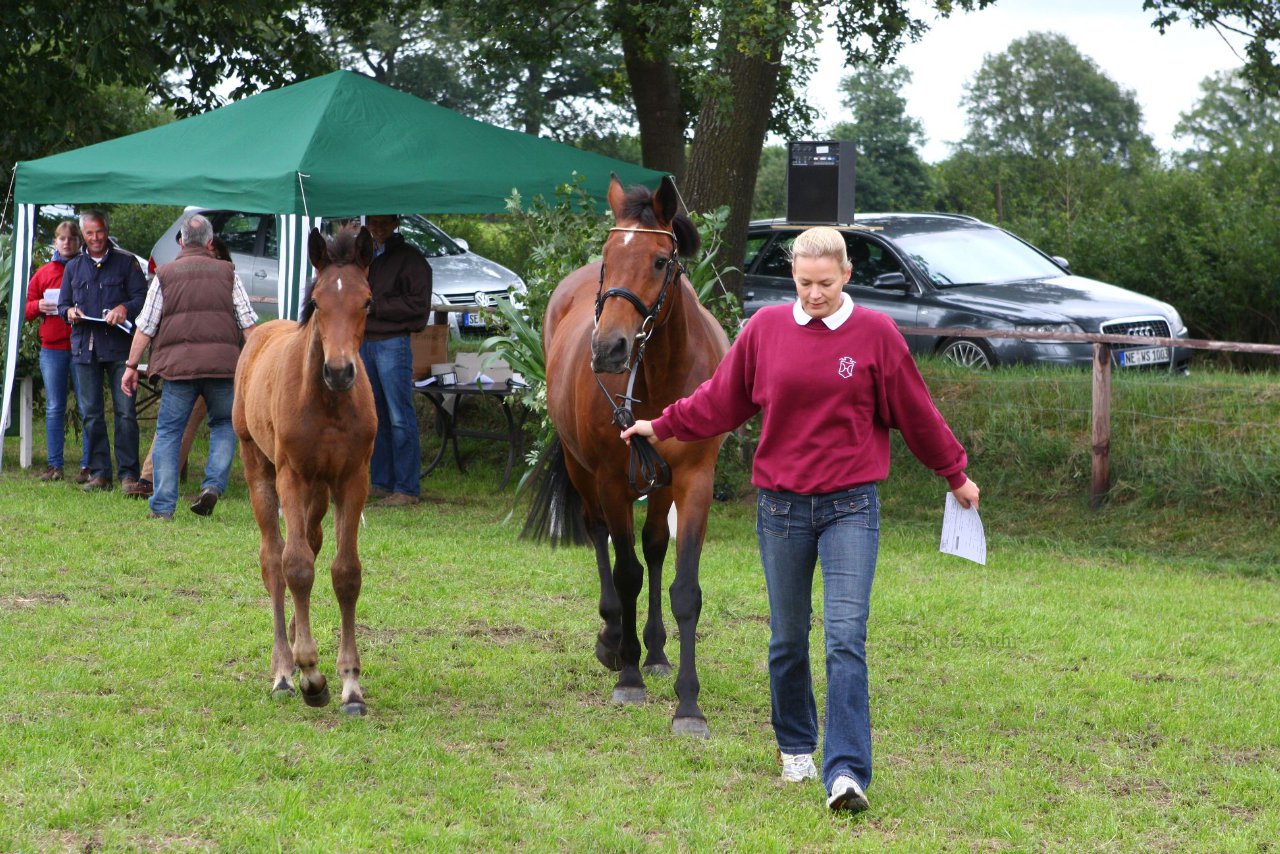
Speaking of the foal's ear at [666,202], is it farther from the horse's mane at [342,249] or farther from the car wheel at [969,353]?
the car wheel at [969,353]

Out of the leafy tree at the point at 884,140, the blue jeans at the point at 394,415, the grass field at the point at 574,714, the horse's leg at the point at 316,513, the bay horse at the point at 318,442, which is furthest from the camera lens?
the leafy tree at the point at 884,140

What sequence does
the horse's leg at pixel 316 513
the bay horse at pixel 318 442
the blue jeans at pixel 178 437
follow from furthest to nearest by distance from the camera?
1. the blue jeans at pixel 178 437
2. the horse's leg at pixel 316 513
3. the bay horse at pixel 318 442

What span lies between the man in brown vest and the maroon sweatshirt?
249 inches

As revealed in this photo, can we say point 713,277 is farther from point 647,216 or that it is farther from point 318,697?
point 318,697

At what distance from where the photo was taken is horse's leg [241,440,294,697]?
620cm

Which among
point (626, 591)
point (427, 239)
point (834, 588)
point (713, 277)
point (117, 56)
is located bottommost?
point (626, 591)

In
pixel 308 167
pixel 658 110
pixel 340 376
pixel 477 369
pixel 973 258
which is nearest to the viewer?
pixel 340 376

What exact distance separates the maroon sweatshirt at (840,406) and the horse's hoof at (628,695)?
1.71 m

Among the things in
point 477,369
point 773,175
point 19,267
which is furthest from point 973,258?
point 773,175

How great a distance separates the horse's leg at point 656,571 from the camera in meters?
6.36

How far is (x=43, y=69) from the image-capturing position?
17188 mm

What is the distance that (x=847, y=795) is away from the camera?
4.62 m

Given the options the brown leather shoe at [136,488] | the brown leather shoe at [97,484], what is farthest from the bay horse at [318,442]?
the brown leather shoe at [97,484]

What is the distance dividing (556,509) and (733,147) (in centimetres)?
551
